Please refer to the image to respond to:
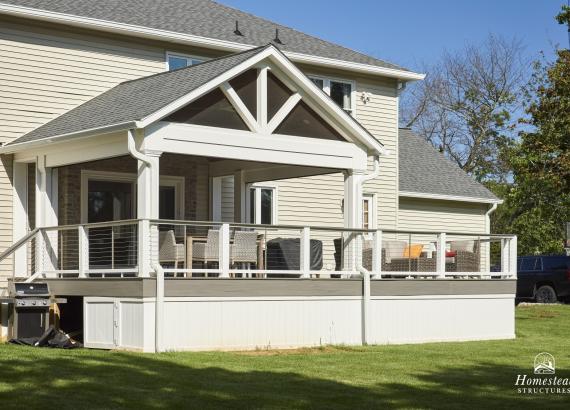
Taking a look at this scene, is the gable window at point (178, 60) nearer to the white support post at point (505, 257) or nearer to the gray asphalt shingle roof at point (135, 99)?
the gray asphalt shingle roof at point (135, 99)

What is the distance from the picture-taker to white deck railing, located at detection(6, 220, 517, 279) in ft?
Result: 58.1

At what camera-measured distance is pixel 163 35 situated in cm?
2252

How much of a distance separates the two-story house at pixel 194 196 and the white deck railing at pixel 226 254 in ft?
0.13

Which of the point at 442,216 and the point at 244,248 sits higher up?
the point at 442,216

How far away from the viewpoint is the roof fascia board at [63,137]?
1785 cm

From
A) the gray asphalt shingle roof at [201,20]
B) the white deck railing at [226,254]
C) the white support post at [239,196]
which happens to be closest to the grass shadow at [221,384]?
the white deck railing at [226,254]

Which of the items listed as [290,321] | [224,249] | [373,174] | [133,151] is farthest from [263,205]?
[133,151]

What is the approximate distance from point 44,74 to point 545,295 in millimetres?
18833

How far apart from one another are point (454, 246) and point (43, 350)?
362 inches

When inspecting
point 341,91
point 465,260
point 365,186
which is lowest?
point 465,260

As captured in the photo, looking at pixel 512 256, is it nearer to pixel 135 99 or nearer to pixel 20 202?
pixel 135 99

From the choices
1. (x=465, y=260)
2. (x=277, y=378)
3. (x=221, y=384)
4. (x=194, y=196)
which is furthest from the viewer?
(x=194, y=196)

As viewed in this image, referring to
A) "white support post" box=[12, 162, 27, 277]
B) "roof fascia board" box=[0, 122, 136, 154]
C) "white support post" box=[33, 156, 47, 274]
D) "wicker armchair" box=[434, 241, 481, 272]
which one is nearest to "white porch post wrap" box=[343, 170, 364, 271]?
"wicker armchair" box=[434, 241, 481, 272]

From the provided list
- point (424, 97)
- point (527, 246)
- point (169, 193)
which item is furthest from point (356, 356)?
point (424, 97)
